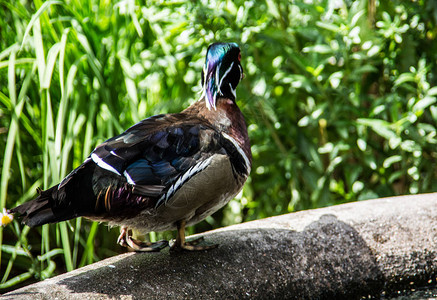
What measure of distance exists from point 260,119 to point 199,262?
1.23 m

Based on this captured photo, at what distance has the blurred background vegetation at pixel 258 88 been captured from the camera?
2.22 meters

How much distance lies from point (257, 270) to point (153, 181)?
39cm

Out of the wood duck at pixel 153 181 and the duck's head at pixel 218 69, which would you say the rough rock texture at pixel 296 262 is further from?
the duck's head at pixel 218 69

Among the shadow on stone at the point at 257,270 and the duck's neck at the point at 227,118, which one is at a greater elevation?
the duck's neck at the point at 227,118

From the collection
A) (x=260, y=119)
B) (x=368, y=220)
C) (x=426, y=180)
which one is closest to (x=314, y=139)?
(x=260, y=119)

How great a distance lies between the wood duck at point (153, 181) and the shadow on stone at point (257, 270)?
104 mm

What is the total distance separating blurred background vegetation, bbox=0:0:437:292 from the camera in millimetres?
2217

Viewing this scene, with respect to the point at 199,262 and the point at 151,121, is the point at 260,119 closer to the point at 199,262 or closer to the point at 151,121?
the point at 151,121

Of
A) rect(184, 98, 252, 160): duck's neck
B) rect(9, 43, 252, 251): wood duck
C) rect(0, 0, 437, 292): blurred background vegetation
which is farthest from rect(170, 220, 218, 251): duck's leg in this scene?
rect(0, 0, 437, 292): blurred background vegetation

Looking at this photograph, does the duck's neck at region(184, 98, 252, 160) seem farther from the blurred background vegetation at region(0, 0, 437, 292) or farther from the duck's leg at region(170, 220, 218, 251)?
the blurred background vegetation at region(0, 0, 437, 292)

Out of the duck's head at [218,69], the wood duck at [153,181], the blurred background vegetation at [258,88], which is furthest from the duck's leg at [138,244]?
the duck's head at [218,69]

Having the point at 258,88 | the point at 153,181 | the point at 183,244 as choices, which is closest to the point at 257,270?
the point at 183,244

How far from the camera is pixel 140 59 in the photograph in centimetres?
257

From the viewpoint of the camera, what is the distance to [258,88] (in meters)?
2.50
